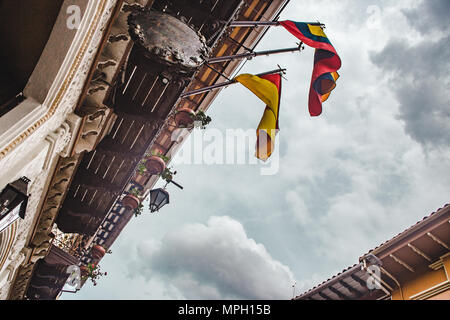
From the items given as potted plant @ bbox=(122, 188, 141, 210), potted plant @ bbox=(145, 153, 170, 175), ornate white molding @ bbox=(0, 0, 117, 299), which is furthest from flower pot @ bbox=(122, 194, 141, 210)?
ornate white molding @ bbox=(0, 0, 117, 299)

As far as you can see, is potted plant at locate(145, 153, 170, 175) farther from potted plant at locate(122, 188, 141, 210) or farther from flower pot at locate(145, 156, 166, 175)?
potted plant at locate(122, 188, 141, 210)

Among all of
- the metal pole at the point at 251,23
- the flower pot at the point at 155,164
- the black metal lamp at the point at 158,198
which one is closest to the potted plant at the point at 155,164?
the flower pot at the point at 155,164

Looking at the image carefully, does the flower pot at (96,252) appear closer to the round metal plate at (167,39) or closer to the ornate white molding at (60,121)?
the ornate white molding at (60,121)

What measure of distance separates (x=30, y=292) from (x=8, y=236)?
720 centimetres

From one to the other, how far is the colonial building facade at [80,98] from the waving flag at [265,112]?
4.90ft

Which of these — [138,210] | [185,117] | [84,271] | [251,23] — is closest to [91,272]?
[84,271]

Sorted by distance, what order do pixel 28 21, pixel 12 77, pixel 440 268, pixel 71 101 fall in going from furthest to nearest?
pixel 440 268, pixel 71 101, pixel 12 77, pixel 28 21

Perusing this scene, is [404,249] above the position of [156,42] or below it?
below

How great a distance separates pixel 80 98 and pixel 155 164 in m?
3.82

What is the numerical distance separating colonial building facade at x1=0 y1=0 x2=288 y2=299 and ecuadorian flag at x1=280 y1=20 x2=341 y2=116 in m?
2.65
